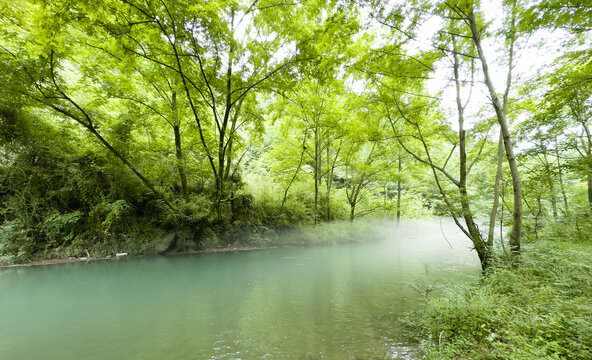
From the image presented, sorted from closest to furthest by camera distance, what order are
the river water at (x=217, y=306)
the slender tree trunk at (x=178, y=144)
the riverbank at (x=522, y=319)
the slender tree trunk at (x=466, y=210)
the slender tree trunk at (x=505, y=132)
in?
1. the riverbank at (x=522, y=319)
2. the river water at (x=217, y=306)
3. the slender tree trunk at (x=505, y=132)
4. the slender tree trunk at (x=466, y=210)
5. the slender tree trunk at (x=178, y=144)

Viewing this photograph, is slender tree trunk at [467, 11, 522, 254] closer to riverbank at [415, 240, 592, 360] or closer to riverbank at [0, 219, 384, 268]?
riverbank at [415, 240, 592, 360]

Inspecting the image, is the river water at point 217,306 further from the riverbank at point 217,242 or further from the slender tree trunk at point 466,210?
the slender tree trunk at point 466,210

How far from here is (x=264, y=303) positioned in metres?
4.25

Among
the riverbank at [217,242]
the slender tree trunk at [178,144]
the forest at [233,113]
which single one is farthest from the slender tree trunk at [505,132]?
the slender tree trunk at [178,144]

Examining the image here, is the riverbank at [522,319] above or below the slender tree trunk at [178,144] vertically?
below

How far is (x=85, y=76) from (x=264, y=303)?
7.28 metres

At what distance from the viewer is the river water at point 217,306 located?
113 inches

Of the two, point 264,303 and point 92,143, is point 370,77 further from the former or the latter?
point 92,143

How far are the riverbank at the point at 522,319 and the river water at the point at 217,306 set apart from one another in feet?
1.98

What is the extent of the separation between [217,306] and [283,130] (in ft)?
26.7

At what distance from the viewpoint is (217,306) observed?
4141mm

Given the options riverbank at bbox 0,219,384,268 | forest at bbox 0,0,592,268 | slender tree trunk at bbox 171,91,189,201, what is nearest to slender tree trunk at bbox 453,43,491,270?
forest at bbox 0,0,592,268

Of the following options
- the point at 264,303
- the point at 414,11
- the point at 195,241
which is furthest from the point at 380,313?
the point at 195,241

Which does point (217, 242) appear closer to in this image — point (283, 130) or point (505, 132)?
point (283, 130)
